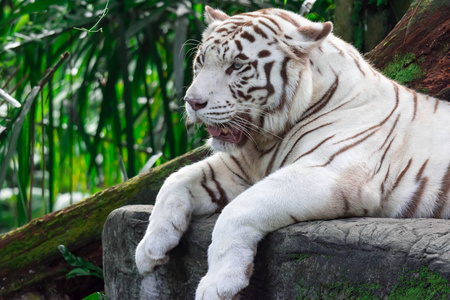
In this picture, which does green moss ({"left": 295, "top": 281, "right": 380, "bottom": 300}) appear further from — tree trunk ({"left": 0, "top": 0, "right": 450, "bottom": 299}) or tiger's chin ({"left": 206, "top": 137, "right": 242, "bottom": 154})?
tree trunk ({"left": 0, "top": 0, "right": 450, "bottom": 299})

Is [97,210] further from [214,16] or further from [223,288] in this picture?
[223,288]

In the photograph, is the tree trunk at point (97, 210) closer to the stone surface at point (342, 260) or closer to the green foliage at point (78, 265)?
the green foliage at point (78, 265)

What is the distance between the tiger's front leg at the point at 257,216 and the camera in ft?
4.97

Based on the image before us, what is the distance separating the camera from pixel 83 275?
2795 millimetres

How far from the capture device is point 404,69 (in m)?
Result: 2.77

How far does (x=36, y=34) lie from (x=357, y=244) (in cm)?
313

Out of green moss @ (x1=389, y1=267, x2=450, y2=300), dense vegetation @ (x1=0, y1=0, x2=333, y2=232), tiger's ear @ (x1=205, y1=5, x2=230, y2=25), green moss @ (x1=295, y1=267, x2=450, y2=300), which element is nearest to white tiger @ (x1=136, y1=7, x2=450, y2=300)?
tiger's ear @ (x1=205, y1=5, x2=230, y2=25)

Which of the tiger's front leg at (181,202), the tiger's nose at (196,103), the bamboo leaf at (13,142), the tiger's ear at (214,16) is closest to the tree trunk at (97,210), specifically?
the bamboo leaf at (13,142)

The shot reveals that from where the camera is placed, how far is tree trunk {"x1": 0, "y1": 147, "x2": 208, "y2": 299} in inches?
107

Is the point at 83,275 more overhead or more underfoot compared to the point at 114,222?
more underfoot

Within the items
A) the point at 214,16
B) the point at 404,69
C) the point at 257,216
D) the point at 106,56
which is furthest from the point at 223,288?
the point at 106,56

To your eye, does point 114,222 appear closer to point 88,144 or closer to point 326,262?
point 326,262

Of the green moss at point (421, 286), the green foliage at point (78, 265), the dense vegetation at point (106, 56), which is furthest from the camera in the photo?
the dense vegetation at point (106, 56)

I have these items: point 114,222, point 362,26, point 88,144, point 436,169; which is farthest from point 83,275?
point 362,26
